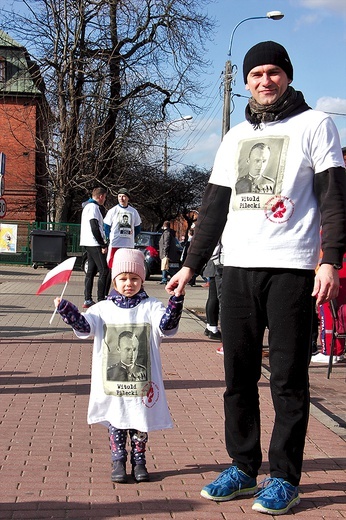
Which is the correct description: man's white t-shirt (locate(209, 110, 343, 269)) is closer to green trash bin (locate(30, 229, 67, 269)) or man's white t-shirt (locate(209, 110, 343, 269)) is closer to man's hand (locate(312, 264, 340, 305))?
man's hand (locate(312, 264, 340, 305))

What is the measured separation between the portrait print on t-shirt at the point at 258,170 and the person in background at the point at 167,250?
19.8 m

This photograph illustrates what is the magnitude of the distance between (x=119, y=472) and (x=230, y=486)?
0.67 meters

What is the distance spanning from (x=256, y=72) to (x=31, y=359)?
5.57 meters

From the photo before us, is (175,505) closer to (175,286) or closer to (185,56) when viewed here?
(175,286)

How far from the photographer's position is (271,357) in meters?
3.96

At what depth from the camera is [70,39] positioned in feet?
108

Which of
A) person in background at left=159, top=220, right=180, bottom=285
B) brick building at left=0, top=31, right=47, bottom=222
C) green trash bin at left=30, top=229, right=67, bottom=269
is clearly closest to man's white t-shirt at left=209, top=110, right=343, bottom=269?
person in background at left=159, top=220, right=180, bottom=285

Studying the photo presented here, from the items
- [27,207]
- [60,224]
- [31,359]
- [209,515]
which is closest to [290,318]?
[209,515]

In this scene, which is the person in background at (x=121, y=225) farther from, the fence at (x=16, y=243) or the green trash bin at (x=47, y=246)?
the fence at (x=16, y=243)

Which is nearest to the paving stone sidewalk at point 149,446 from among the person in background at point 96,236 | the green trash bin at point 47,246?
the person in background at point 96,236

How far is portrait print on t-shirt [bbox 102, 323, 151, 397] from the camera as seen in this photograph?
4465 millimetres

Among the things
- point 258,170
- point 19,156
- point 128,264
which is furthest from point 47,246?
point 258,170

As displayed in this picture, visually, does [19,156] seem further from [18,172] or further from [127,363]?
[127,363]

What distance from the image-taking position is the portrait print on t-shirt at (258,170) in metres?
3.88
